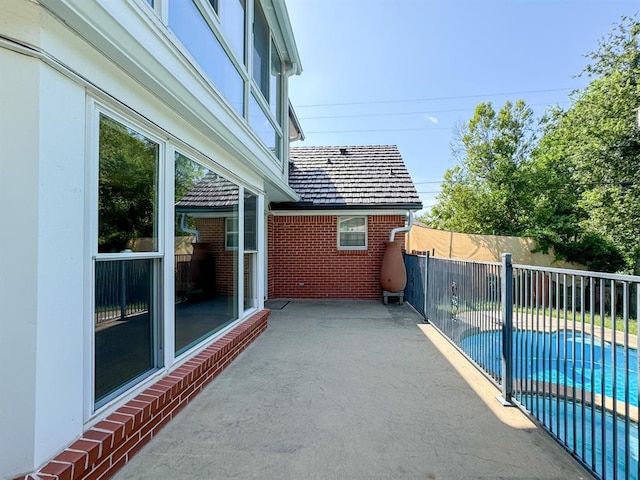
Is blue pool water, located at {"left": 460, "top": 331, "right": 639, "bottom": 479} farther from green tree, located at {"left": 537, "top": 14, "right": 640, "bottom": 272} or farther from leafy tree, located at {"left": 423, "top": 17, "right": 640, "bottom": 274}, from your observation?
green tree, located at {"left": 537, "top": 14, "right": 640, "bottom": 272}

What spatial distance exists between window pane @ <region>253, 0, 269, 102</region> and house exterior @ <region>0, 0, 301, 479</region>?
121 centimetres

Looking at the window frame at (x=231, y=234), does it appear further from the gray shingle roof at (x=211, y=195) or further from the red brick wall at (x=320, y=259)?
the red brick wall at (x=320, y=259)

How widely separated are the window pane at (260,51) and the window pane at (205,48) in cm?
108

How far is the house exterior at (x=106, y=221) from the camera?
1794 millimetres

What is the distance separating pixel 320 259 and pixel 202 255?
19.7ft

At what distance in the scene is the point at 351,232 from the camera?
997 centimetres

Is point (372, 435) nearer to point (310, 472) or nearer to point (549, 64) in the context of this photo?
point (310, 472)

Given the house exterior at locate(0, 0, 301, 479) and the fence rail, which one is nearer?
the house exterior at locate(0, 0, 301, 479)

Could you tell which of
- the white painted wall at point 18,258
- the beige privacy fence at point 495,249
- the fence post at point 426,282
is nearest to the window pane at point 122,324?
the white painted wall at point 18,258

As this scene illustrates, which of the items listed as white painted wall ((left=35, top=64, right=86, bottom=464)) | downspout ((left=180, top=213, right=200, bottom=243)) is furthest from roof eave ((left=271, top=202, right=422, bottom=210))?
white painted wall ((left=35, top=64, right=86, bottom=464))

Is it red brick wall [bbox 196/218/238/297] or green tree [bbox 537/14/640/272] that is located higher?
green tree [bbox 537/14/640/272]

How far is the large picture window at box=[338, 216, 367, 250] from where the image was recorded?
993cm

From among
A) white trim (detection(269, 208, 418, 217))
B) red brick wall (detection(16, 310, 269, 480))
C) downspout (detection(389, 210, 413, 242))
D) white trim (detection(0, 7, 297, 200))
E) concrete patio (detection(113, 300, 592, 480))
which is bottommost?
concrete patio (detection(113, 300, 592, 480))

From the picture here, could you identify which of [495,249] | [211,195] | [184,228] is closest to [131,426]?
[184,228]
